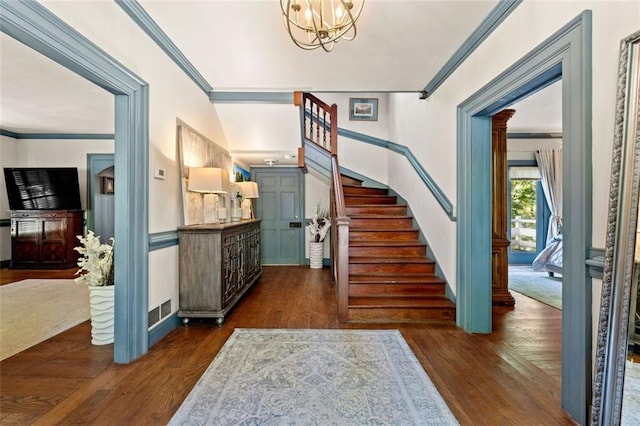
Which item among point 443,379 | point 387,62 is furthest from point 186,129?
point 443,379

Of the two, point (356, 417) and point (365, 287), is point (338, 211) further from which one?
point (356, 417)

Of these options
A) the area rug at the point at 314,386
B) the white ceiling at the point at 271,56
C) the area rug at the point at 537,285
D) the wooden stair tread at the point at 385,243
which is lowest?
the area rug at the point at 537,285

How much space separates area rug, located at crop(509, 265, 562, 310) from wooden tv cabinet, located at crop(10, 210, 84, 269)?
7.75 meters

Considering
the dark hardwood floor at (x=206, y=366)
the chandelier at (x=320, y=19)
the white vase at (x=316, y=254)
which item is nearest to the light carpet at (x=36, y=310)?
the dark hardwood floor at (x=206, y=366)

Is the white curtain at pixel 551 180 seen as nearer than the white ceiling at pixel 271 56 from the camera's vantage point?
No

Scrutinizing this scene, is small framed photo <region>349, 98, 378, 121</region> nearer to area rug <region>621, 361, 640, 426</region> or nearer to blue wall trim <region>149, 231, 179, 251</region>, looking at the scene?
blue wall trim <region>149, 231, 179, 251</region>

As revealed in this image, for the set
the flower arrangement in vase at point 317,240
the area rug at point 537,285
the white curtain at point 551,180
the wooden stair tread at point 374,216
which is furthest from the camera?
the flower arrangement in vase at point 317,240

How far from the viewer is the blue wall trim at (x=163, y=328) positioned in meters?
2.61

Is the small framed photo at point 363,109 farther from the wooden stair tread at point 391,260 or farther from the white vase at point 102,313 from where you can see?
the white vase at point 102,313

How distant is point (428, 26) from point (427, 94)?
4.66 ft

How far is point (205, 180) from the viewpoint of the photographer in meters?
3.21

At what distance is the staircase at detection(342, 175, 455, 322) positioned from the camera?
10.6ft

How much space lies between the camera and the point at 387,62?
3.15 metres

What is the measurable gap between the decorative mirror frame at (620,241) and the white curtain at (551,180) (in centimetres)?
567
